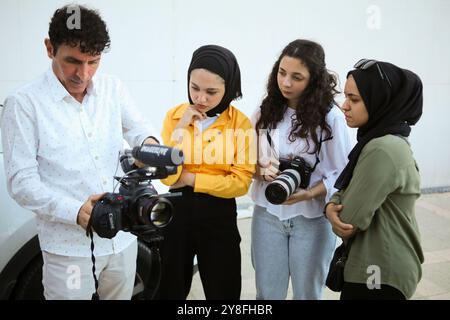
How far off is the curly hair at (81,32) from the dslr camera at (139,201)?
0.41 metres

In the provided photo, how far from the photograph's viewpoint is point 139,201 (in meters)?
1.50

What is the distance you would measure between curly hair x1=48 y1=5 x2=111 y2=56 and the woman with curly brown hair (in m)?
0.82

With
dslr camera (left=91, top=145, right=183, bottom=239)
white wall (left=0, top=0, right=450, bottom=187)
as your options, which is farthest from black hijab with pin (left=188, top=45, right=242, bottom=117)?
white wall (left=0, top=0, right=450, bottom=187)

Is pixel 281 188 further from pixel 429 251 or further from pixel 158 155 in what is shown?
pixel 429 251

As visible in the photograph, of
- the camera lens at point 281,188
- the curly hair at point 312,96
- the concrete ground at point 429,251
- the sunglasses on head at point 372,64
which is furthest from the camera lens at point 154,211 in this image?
the concrete ground at point 429,251

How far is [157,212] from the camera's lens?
1.53m

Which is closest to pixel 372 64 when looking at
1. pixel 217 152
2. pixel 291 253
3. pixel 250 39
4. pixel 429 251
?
pixel 217 152

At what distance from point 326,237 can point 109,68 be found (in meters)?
2.30

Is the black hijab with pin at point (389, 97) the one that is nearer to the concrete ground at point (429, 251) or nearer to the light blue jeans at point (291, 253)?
the light blue jeans at point (291, 253)

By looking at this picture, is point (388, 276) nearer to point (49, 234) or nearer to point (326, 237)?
point (326, 237)

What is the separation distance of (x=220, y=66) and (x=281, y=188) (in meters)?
0.57

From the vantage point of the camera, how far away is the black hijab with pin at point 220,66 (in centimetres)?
181

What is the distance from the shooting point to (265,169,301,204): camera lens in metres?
1.76

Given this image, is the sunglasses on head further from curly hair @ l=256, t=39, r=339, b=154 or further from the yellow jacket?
the yellow jacket
